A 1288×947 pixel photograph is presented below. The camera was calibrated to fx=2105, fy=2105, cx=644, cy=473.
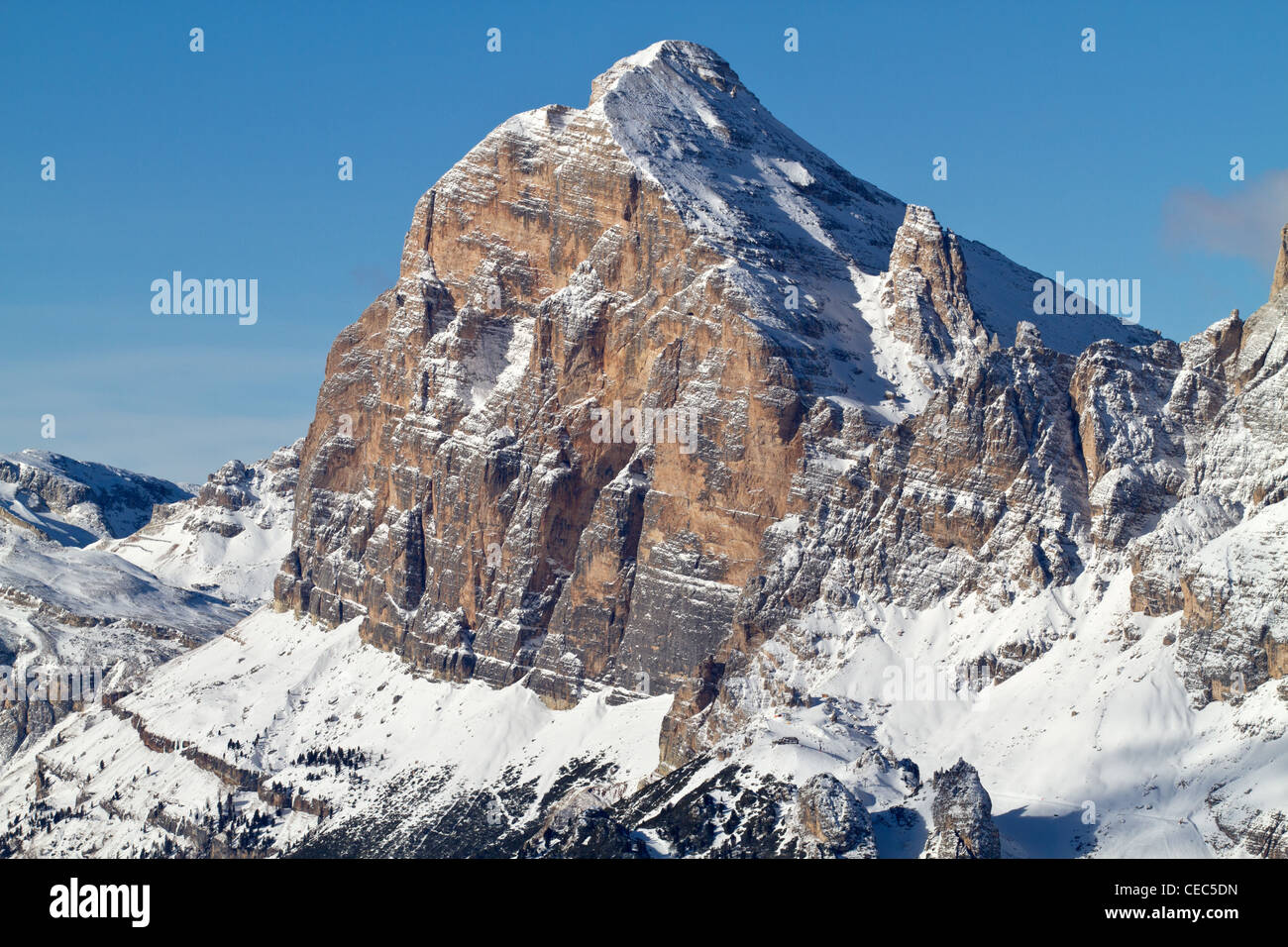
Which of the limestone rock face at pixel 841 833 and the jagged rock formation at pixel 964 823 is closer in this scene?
the jagged rock formation at pixel 964 823

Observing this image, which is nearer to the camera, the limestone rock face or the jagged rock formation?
the jagged rock formation

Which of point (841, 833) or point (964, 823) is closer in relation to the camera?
point (964, 823)

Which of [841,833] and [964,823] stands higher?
[964,823]
